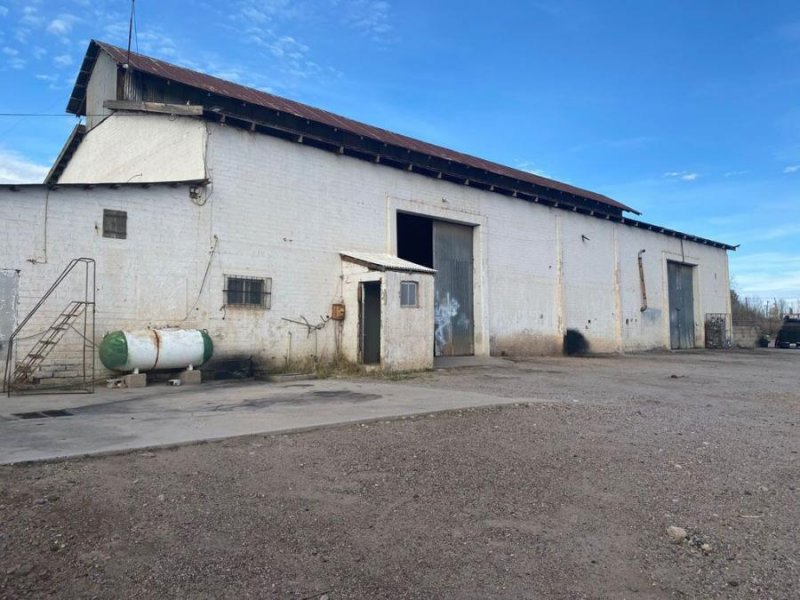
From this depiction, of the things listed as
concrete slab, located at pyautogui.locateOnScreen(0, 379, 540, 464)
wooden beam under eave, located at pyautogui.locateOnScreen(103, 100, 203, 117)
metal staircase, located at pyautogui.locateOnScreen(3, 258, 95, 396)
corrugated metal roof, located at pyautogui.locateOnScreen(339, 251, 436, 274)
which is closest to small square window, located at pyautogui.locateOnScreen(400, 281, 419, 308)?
corrugated metal roof, located at pyautogui.locateOnScreen(339, 251, 436, 274)

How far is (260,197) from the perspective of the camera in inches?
547

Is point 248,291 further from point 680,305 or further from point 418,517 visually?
point 680,305

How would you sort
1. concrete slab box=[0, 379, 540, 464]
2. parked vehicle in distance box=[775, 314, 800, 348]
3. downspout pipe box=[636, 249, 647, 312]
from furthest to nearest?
parked vehicle in distance box=[775, 314, 800, 348], downspout pipe box=[636, 249, 647, 312], concrete slab box=[0, 379, 540, 464]

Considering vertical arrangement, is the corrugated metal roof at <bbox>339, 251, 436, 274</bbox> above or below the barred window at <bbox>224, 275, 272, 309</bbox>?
above

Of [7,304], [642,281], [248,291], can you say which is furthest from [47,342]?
[642,281]

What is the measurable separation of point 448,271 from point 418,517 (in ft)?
Answer: 49.0

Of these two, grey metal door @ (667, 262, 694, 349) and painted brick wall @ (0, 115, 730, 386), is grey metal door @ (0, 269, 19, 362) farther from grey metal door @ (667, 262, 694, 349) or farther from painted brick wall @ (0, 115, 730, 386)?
grey metal door @ (667, 262, 694, 349)

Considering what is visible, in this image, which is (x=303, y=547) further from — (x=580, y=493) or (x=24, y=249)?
(x=24, y=249)

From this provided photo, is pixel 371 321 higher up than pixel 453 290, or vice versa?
pixel 453 290

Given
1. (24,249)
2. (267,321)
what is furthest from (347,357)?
(24,249)

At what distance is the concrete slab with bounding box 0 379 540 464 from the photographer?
228 inches

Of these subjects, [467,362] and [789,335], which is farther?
[789,335]

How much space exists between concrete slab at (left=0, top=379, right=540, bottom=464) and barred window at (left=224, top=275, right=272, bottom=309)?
2.31 metres

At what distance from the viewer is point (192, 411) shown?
8.00 meters
